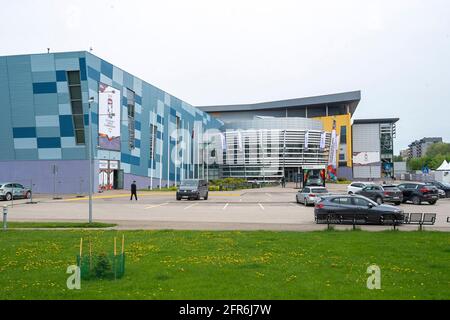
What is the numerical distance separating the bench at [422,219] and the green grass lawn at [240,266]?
2809 millimetres

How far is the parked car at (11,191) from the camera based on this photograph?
3878cm

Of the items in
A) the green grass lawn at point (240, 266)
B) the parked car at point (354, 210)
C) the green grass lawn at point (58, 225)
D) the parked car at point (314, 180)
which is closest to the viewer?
the green grass lawn at point (240, 266)

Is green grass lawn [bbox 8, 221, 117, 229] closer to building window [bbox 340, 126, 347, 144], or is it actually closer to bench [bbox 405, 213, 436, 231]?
bench [bbox 405, 213, 436, 231]

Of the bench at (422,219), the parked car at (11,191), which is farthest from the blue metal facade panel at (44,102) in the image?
the bench at (422,219)

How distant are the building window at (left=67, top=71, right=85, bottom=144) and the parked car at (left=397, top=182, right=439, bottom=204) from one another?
34631 mm

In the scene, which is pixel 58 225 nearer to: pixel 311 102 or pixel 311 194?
pixel 311 194

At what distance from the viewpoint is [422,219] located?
65.0 ft

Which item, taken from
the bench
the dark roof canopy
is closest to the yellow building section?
the dark roof canopy

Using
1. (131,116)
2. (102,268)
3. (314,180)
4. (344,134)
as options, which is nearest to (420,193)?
(314,180)

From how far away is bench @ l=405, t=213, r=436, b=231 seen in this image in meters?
19.6

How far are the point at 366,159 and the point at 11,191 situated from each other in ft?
339

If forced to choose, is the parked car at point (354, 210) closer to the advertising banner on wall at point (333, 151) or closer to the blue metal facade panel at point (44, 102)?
the blue metal facade panel at point (44, 102)
